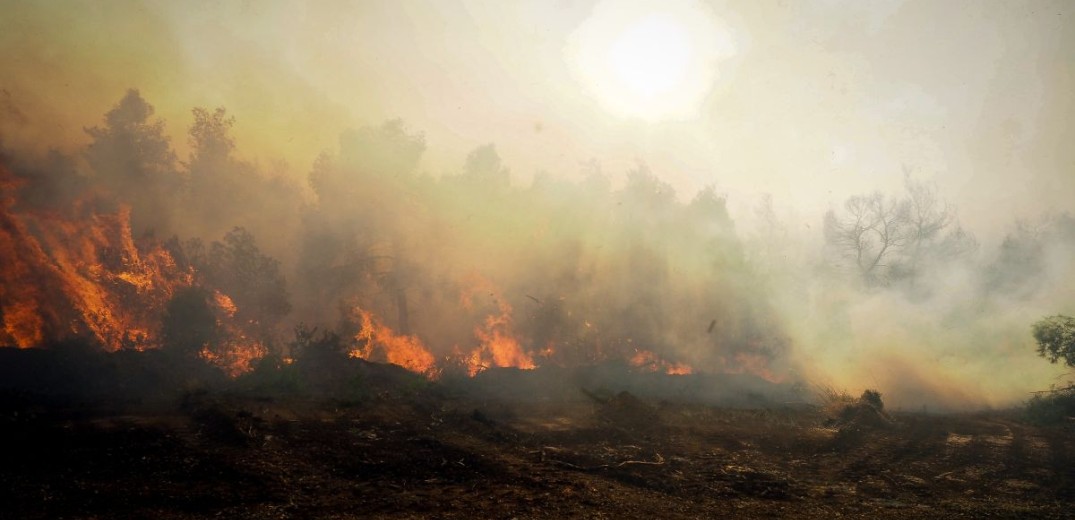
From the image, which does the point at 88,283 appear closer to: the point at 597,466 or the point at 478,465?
the point at 478,465

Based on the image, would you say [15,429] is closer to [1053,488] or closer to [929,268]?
[1053,488]

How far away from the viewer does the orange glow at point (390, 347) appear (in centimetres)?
2533

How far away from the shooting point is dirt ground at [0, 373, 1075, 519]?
7574mm

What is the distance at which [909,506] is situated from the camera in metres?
9.02

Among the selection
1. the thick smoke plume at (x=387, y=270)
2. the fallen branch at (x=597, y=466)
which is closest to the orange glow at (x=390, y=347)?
the thick smoke plume at (x=387, y=270)

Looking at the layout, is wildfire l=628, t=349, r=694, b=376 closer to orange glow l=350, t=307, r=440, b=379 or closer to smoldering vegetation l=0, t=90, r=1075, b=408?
smoldering vegetation l=0, t=90, r=1075, b=408

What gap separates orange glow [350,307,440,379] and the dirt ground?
956 centimetres

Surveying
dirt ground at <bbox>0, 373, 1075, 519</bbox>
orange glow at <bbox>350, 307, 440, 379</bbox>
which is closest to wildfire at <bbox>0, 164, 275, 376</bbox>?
orange glow at <bbox>350, 307, 440, 379</bbox>

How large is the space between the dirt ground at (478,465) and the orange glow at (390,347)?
31.4 feet

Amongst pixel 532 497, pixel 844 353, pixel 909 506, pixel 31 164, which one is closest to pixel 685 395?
pixel 844 353

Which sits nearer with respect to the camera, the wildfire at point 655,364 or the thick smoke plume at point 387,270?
the thick smoke plume at point 387,270

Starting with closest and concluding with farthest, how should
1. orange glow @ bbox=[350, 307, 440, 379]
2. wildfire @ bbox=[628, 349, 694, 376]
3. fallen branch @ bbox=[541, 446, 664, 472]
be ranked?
1. fallen branch @ bbox=[541, 446, 664, 472]
2. orange glow @ bbox=[350, 307, 440, 379]
3. wildfire @ bbox=[628, 349, 694, 376]

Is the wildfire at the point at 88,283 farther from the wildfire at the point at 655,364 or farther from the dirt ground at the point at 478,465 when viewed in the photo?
the wildfire at the point at 655,364

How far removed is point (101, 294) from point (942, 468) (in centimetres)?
3237
